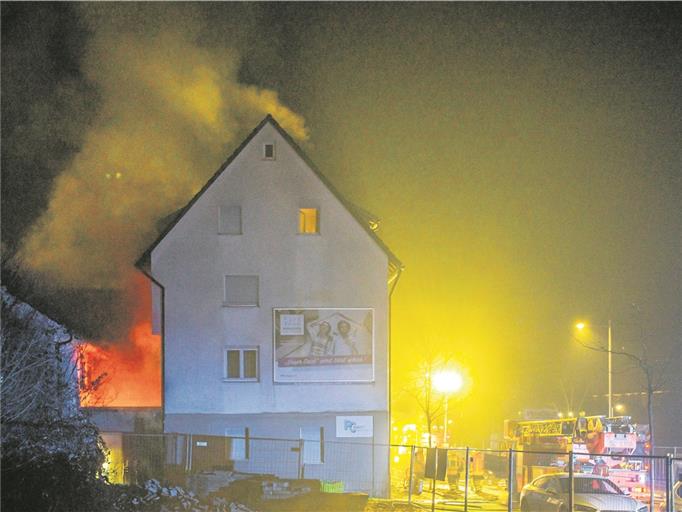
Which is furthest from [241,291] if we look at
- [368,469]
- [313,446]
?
[368,469]

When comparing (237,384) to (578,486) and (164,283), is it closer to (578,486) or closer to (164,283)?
(164,283)

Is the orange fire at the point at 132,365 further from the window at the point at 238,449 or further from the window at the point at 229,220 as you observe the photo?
the window at the point at 238,449

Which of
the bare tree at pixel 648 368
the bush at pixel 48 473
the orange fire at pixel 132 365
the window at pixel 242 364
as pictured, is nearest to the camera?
the bush at pixel 48 473

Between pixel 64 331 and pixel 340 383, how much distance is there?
366 inches

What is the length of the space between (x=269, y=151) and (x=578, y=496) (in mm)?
16220

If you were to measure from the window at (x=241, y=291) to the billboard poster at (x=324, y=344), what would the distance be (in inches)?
39.8

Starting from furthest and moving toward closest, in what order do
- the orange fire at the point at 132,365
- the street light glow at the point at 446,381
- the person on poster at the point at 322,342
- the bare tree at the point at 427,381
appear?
the bare tree at the point at 427,381
the street light glow at the point at 446,381
the orange fire at the point at 132,365
the person on poster at the point at 322,342

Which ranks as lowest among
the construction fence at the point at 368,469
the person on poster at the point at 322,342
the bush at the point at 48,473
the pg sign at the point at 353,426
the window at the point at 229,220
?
the construction fence at the point at 368,469

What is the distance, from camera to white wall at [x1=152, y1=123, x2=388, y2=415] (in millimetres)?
29891

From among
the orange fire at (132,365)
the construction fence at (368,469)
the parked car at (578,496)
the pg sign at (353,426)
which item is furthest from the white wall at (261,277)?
the parked car at (578,496)

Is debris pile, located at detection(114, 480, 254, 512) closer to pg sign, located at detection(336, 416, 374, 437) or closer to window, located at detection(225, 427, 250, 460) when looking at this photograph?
window, located at detection(225, 427, 250, 460)

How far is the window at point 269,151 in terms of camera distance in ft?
101

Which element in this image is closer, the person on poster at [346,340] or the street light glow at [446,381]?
the person on poster at [346,340]

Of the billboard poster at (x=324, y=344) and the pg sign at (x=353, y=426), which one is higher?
the billboard poster at (x=324, y=344)
